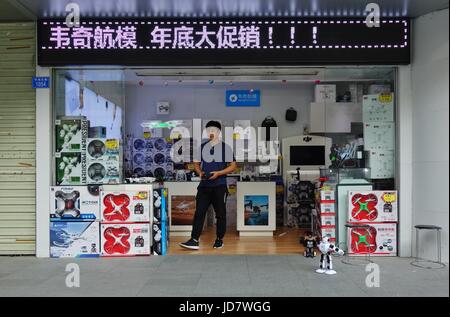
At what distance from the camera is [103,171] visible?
599cm

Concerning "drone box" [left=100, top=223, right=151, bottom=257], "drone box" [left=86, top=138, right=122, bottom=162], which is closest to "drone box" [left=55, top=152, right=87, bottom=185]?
"drone box" [left=86, top=138, right=122, bottom=162]

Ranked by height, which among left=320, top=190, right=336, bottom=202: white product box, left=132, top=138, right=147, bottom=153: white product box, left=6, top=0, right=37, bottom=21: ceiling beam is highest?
left=6, top=0, right=37, bottom=21: ceiling beam

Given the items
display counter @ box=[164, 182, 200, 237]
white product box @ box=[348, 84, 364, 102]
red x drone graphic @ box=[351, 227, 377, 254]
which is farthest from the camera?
display counter @ box=[164, 182, 200, 237]

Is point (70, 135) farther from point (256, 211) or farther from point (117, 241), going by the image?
point (256, 211)

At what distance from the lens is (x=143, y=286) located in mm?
4492

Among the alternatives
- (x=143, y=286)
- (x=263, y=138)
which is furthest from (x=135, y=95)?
(x=143, y=286)

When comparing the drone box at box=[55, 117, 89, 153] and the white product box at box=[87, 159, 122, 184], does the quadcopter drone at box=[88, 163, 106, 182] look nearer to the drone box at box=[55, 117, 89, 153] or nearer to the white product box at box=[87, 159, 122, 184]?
the white product box at box=[87, 159, 122, 184]

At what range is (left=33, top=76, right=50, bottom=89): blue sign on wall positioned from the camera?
231 inches

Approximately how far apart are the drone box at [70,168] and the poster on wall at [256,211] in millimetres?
2666

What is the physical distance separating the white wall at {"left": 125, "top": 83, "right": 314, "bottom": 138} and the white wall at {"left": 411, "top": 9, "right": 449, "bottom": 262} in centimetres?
421

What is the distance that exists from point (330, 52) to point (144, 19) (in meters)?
2.37

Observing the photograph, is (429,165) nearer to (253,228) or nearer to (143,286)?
(253,228)

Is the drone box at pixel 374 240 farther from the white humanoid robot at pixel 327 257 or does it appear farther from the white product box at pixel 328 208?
the white humanoid robot at pixel 327 257

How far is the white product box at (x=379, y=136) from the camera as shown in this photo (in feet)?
19.8
